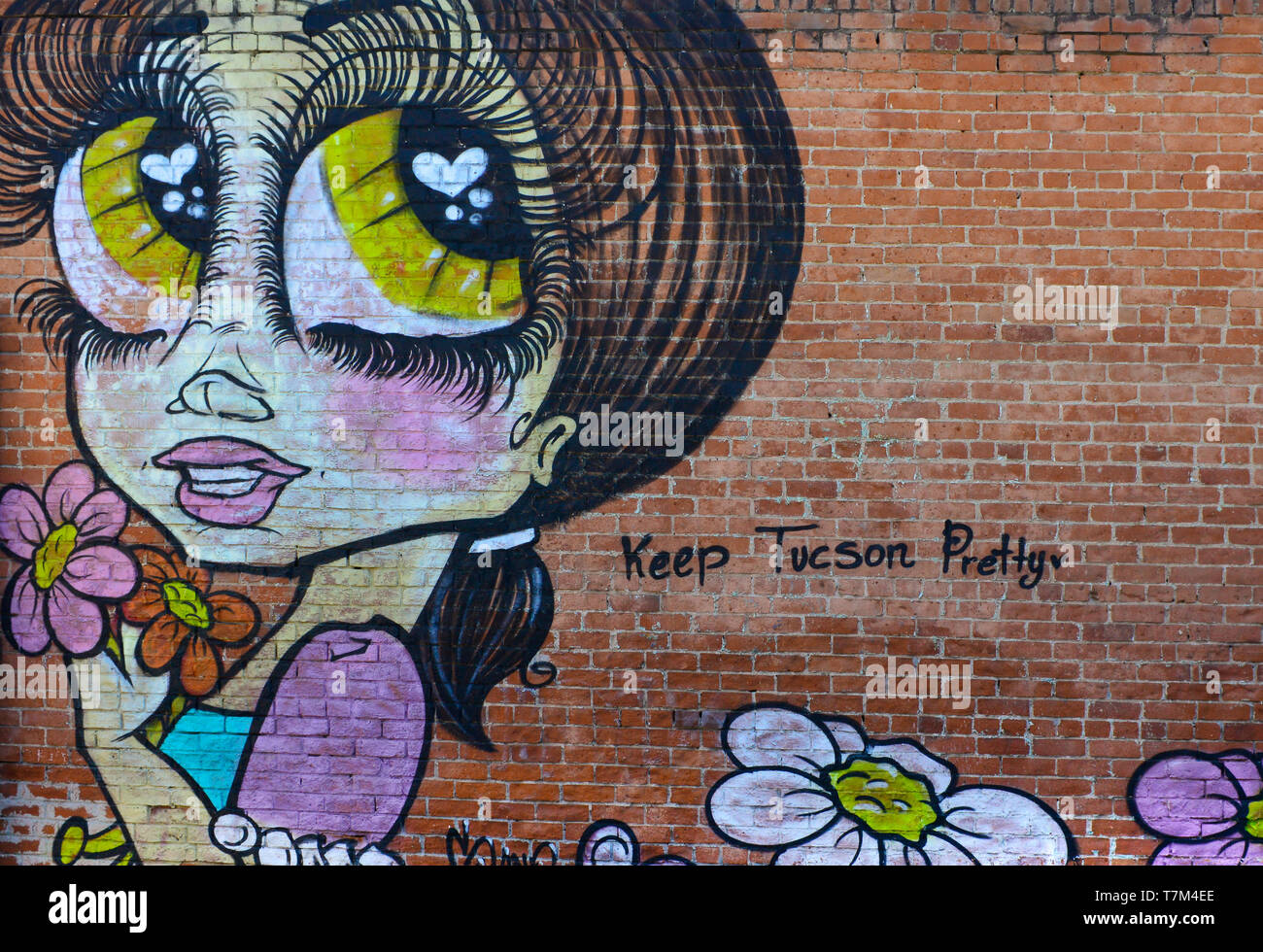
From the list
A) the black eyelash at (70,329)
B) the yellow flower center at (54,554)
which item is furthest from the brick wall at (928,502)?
the black eyelash at (70,329)

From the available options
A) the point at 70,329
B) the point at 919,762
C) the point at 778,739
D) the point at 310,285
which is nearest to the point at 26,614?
the point at 70,329

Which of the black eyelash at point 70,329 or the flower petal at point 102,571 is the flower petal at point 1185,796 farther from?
the black eyelash at point 70,329

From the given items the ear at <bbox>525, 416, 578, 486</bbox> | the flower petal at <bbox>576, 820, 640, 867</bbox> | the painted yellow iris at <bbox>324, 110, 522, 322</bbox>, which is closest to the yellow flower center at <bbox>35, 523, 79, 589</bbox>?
the painted yellow iris at <bbox>324, 110, 522, 322</bbox>

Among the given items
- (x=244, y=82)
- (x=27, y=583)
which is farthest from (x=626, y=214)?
(x=27, y=583)

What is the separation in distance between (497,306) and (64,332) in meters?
1.94

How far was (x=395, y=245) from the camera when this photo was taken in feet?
12.6

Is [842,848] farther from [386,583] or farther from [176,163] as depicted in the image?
[176,163]

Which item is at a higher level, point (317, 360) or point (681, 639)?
point (317, 360)

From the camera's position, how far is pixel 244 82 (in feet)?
12.7

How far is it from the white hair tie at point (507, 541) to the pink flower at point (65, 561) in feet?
5.04

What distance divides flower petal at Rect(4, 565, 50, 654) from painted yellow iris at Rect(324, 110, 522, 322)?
6.73ft

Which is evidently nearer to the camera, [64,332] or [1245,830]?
[1245,830]

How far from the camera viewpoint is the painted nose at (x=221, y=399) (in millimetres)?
3869

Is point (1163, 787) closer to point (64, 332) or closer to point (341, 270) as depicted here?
point (341, 270)
